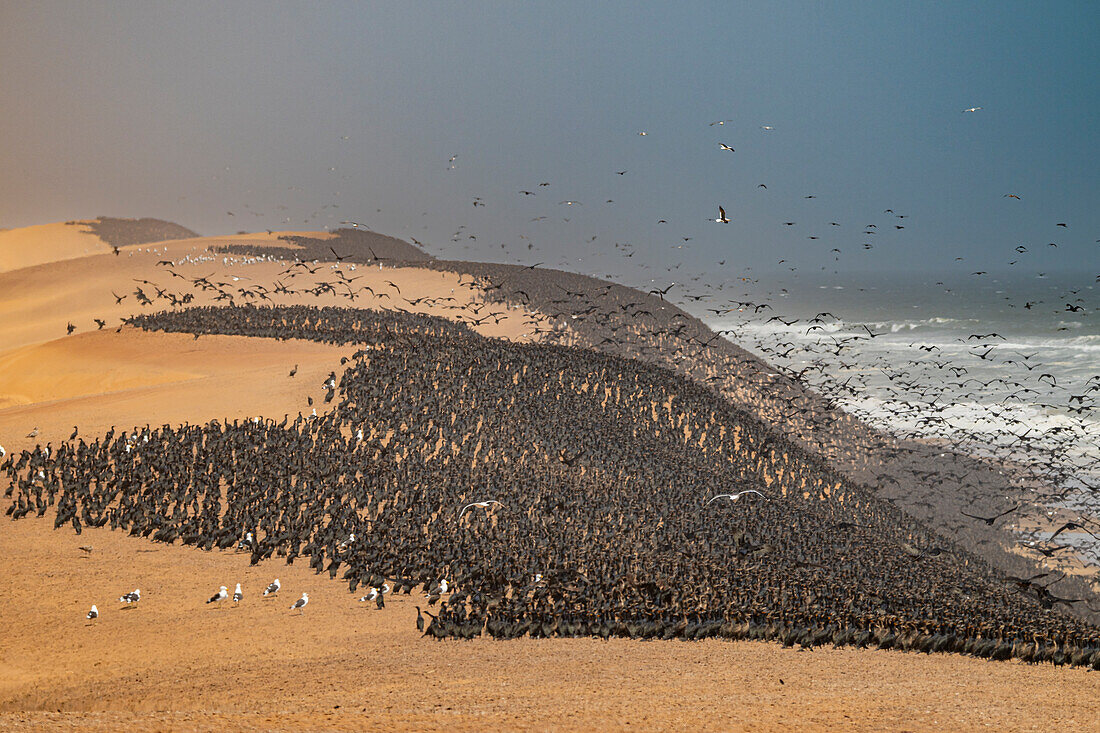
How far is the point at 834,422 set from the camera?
50062 mm

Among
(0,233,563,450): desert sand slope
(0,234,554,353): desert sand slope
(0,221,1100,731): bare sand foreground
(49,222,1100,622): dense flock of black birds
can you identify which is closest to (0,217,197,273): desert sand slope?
(0,234,554,353): desert sand slope

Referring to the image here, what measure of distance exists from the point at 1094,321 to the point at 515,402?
114 meters

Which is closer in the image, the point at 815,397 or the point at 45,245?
the point at 815,397

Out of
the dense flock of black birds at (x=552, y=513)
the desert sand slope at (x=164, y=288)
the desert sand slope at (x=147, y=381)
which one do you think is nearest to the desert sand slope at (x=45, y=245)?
the desert sand slope at (x=164, y=288)

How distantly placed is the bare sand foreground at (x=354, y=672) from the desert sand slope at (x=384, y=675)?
0.16 ft

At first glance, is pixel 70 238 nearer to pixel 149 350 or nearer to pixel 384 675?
pixel 149 350

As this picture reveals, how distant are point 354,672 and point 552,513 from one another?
37.2 ft

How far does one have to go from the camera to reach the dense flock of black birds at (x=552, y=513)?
64.0 feet

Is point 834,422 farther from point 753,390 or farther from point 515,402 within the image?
point 515,402

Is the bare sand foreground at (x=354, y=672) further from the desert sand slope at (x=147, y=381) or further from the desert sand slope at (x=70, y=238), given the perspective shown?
the desert sand slope at (x=70, y=238)

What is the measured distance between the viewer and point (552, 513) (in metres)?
26.3

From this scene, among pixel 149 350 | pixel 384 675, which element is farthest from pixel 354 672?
pixel 149 350

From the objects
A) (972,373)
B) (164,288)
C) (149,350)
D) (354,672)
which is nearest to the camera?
(354,672)

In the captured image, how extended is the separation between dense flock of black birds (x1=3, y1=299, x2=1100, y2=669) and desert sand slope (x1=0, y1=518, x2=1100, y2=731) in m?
1.02
